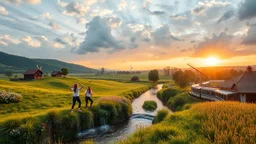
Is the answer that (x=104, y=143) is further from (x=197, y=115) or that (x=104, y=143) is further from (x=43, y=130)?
(x=197, y=115)

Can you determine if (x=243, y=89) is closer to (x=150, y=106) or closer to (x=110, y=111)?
(x=150, y=106)

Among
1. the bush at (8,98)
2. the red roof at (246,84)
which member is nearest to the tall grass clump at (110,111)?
the bush at (8,98)

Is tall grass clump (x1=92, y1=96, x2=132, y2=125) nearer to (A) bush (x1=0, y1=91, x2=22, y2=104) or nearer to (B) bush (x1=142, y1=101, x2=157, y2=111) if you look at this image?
(B) bush (x1=142, y1=101, x2=157, y2=111)

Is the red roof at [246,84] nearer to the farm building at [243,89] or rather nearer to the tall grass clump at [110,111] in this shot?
the farm building at [243,89]

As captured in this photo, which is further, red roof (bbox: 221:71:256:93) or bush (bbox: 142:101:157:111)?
bush (bbox: 142:101:157:111)

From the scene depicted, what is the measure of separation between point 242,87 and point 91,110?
30060 millimetres

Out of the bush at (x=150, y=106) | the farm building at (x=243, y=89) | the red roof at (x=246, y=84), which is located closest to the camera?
the farm building at (x=243, y=89)

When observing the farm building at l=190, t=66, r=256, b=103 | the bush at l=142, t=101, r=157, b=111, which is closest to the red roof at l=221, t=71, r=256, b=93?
the farm building at l=190, t=66, r=256, b=103

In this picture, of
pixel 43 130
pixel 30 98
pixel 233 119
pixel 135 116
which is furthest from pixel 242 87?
pixel 30 98

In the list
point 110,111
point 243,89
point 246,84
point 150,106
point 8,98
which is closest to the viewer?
point 8,98

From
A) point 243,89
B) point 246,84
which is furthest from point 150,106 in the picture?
point 246,84

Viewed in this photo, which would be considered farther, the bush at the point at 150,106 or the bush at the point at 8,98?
the bush at the point at 150,106

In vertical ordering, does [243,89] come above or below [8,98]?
above

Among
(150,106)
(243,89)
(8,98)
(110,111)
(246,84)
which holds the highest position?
(246,84)
